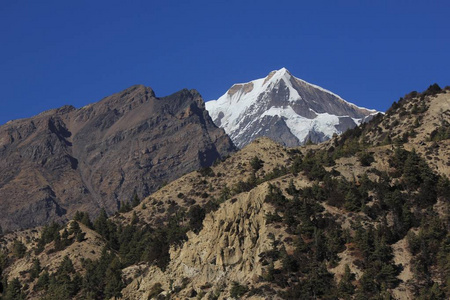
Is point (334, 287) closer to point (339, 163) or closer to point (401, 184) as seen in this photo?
point (401, 184)

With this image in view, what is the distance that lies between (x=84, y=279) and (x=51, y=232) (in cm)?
3639

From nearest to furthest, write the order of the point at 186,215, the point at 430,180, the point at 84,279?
the point at 430,180, the point at 84,279, the point at 186,215

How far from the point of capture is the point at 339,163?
507 ft

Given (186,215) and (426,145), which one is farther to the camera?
(186,215)

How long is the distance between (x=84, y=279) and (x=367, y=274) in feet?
181

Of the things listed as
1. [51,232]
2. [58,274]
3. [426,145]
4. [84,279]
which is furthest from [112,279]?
[426,145]

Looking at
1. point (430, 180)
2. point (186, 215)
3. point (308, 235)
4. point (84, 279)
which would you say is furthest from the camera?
point (186, 215)

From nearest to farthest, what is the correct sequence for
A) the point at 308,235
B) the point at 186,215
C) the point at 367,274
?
the point at 367,274, the point at 308,235, the point at 186,215

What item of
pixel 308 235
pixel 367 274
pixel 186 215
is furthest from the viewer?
pixel 186 215

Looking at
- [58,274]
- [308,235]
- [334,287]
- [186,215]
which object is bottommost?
[334,287]

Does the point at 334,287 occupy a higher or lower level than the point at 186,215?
lower

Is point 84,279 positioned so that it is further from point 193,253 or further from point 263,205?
point 263,205

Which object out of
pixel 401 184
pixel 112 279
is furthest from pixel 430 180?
pixel 112 279

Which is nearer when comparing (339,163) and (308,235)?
(308,235)
